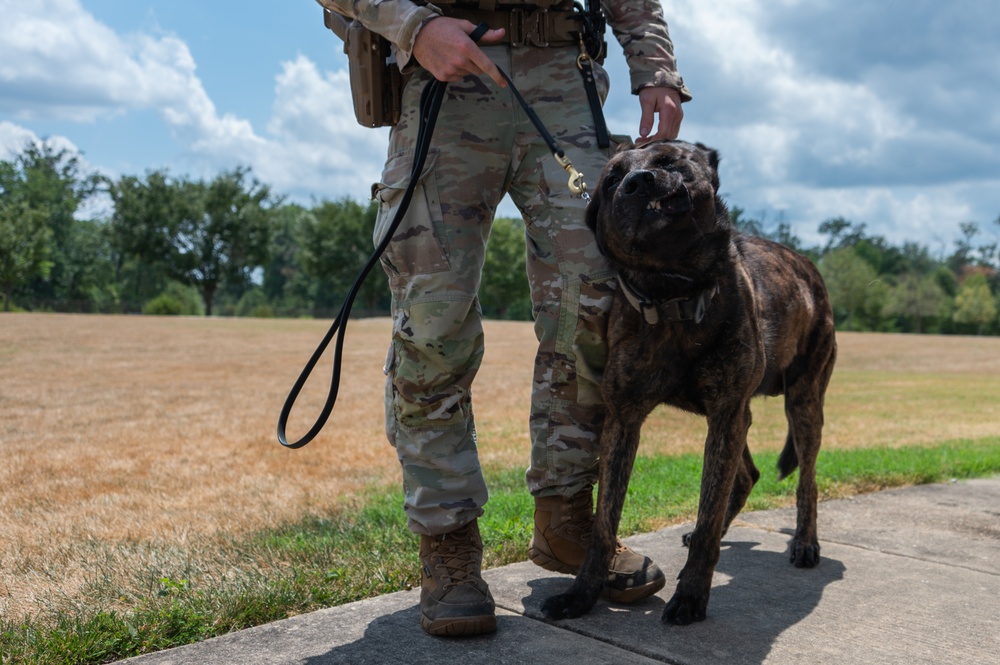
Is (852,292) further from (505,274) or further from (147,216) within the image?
(147,216)

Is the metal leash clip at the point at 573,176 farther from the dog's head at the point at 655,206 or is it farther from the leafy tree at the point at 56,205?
the leafy tree at the point at 56,205

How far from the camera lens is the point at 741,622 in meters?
3.04

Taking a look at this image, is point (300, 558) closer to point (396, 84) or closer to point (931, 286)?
point (396, 84)

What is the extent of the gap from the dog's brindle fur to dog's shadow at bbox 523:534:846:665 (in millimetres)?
88

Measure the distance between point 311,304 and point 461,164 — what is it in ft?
272

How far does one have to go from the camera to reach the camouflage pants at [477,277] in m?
3.02

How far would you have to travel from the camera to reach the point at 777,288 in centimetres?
384

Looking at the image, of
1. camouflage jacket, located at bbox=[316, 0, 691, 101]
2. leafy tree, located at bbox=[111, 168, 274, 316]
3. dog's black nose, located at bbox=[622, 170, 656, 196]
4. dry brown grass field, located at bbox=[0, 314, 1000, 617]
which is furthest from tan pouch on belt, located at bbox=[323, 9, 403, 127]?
leafy tree, located at bbox=[111, 168, 274, 316]

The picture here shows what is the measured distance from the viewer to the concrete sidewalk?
2.72 m

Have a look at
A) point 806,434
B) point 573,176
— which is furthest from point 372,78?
point 806,434

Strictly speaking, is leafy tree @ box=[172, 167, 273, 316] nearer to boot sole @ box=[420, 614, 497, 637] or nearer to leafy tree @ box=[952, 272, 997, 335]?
leafy tree @ box=[952, 272, 997, 335]

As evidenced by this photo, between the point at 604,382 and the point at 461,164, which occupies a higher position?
the point at 461,164

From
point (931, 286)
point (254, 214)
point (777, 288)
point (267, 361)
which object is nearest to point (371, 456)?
point (777, 288)

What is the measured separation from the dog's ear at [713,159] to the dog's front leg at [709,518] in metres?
0.77
